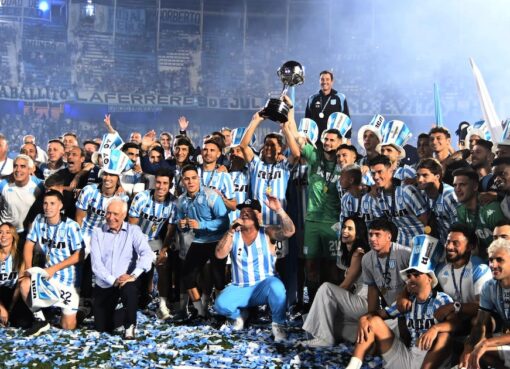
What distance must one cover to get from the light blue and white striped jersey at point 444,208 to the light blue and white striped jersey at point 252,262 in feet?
4.96

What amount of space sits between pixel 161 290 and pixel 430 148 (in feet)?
9.87

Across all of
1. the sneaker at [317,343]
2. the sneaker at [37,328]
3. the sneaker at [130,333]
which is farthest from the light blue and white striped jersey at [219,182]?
the sneaker at [37,328]

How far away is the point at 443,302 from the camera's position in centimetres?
538

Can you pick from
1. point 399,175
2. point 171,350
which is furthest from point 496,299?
point 171,350

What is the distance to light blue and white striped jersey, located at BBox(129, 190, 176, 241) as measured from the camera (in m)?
7.59

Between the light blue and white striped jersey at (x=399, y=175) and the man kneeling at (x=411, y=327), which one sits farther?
the light blue and white striped jersey at (x=399, y=175)

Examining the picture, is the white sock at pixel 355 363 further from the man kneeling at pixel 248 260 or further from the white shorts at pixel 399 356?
the man kneeling at pixel 248 260

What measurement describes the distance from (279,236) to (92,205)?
1886 millimetres

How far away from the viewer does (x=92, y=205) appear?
297 inches

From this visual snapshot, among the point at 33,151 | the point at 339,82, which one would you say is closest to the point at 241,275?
the point at 33,151

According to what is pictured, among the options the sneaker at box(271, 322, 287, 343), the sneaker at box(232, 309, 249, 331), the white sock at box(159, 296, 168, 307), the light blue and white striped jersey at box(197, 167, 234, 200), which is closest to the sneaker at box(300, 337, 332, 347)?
the sneaker at box(271, 322, 287, 343)

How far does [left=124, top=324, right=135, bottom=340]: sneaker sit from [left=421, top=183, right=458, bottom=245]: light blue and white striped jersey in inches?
107

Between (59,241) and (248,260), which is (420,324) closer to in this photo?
(248,260)

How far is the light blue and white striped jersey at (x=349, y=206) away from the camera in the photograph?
686cm
